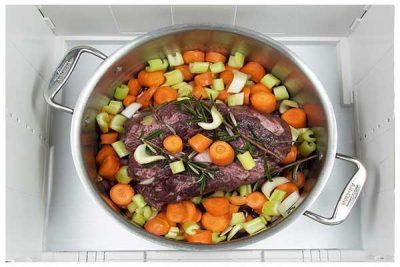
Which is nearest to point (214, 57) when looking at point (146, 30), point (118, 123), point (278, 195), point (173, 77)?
point (173, 77)

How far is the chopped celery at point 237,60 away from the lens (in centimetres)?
148

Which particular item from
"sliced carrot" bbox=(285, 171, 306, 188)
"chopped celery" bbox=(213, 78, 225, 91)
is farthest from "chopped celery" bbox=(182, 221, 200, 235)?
"chopped celery" bbox=(213, 78, 225, 91)

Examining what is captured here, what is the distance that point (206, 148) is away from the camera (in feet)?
4.29

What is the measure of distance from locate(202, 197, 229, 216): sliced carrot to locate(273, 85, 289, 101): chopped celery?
360mm

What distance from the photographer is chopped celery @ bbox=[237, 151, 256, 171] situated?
4.25 ft

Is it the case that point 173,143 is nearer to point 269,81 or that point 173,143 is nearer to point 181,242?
point 181,242

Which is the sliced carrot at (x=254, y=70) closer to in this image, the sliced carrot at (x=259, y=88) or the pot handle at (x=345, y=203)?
the sliced carrot at (x=259, y=88)

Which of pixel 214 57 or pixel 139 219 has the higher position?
pixel 214 57

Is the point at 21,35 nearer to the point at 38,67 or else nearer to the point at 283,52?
the point at 38,67

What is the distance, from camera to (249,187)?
4.58 feet

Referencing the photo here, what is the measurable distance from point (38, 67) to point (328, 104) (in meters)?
0.84

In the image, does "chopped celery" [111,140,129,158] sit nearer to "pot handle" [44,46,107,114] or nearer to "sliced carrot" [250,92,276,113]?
"pot handle" [44,46,107,114]

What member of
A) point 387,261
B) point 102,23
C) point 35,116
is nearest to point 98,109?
point 35,116

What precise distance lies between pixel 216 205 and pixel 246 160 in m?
0.17
